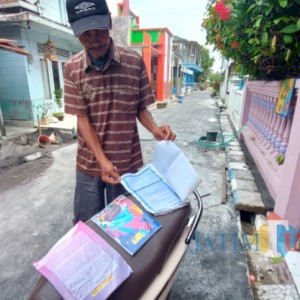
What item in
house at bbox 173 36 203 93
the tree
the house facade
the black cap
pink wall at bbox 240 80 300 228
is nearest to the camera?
the black cap

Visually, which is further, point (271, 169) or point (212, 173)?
point (212, 173)

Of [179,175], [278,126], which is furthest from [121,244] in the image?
[278,126]

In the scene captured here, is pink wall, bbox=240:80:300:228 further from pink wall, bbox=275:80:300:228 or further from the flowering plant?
the flowering plant

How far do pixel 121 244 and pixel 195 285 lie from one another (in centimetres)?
101

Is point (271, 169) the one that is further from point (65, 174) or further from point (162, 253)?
point (65, 174)

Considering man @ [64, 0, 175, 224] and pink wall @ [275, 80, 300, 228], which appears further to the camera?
pink wall @ [275, 80, 300, 228]

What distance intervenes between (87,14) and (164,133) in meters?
0.75

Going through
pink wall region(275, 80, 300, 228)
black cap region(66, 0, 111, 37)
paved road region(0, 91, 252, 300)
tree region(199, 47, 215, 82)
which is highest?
tree region(199, 47, 215, 82)

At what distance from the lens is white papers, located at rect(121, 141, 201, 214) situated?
1.16m

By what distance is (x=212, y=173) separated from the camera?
3.57 m

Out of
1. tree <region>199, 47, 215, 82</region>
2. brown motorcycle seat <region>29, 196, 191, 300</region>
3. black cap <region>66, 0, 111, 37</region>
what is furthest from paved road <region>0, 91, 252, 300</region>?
tree <region>199, 47, 215, 82</region>

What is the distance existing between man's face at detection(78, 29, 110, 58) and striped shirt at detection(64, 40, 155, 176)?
0.17 ft

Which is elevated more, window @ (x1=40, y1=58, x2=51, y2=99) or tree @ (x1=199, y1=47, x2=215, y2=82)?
tree @ (x1=199, y1=47, x2=215, y2=82)

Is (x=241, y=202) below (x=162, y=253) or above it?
below
